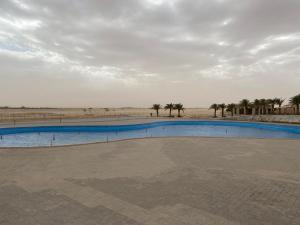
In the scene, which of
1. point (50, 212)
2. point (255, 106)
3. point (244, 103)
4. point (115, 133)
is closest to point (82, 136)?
point (115, 133)

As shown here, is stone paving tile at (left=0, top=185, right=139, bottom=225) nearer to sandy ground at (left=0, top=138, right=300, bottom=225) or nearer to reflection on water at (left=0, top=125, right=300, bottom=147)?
sandy ground at (left=0, top=138, right=300, bottom=225)

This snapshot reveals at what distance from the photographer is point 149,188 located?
4816mm

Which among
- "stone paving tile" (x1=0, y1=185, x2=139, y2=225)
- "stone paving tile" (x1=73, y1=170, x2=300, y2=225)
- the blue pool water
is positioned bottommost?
the blue pool water

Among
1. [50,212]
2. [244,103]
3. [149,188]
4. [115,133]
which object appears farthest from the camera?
[244,103]

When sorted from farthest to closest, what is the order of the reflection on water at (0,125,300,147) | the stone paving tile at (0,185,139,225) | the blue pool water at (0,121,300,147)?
the blue pool water at (0,121,300,147), the reflection on water at (0,125,300,147), the stone paving tile at (0,185,139,225)

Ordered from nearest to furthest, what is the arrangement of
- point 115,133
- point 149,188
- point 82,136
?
point 149,188, point 82,136, point 115,133

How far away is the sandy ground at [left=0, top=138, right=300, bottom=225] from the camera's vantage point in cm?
353

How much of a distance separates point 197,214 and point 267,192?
81.7 inches

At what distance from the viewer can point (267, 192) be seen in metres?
4.55

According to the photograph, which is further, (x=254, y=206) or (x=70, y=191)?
(x=70, y=191)

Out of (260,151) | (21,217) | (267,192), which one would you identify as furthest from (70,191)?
(260,151)

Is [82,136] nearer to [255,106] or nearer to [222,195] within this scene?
[222,195]

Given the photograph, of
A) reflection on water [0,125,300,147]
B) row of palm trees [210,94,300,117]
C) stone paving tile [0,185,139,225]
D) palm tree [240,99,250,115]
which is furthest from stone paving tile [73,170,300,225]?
palm tree [240,99,250,115]

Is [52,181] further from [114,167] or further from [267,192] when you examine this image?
[267,192]
